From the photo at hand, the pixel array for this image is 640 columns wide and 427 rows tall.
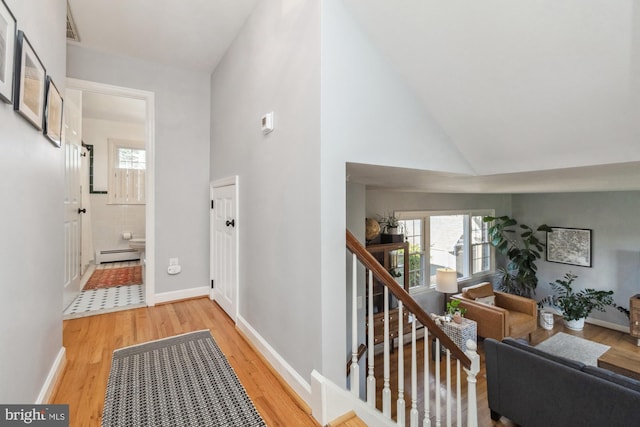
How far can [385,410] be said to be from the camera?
161 centimetres

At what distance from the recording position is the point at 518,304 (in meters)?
5.20

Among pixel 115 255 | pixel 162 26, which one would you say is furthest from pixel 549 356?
pixel 115 255

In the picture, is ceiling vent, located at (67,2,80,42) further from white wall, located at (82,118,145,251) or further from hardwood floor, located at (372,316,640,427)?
hardwood floor, located at (372,316,640,427)

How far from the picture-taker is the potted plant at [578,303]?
517cm

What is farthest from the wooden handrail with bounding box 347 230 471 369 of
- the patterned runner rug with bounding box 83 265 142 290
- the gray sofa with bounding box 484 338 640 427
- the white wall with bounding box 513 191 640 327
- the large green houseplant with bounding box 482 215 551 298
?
the white wall with bounding box 513 191 640 327

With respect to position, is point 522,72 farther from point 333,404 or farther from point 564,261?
point 564,261

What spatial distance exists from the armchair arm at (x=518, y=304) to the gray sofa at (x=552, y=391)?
8.66 ft

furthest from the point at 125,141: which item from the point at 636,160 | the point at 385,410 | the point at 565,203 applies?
the point at 565,203

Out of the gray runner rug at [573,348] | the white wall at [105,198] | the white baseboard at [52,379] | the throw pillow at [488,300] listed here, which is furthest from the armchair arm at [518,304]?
the white wall at [105,198]

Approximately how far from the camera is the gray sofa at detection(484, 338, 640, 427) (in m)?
2.14

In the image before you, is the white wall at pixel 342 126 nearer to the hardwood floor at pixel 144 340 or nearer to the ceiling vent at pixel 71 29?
the hardwood floor at pixel 144 340

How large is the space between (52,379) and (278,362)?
1.30 m

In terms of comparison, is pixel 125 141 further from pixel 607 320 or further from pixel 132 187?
pixel 607 320

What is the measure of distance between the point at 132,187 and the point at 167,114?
314 centimetres
